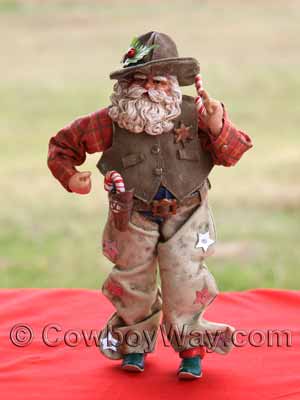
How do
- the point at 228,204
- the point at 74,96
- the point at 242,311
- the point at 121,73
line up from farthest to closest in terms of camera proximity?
the point at 74,96
the point at 228,204
the point at 242,311
the point at 121,73

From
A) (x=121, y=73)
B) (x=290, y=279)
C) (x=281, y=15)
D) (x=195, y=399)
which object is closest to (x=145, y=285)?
(x=195, y=399)

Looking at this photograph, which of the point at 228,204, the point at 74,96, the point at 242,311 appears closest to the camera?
the point at 242,311

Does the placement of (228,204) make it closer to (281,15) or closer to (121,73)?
(281,15)

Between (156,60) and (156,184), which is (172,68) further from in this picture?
(156,184)

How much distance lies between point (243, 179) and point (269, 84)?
51cm

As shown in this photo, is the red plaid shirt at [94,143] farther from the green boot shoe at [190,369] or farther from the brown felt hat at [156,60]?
the green boot shoe at [190,369]

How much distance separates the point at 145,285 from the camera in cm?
133

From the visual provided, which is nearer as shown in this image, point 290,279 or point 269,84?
point 290,279

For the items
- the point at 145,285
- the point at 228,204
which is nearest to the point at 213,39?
the point at 228,204

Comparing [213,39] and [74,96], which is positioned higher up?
[213,39]

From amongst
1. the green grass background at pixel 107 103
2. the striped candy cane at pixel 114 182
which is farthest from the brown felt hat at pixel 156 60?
the green grass background at pixel 107 103

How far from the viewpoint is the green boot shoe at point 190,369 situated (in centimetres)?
133

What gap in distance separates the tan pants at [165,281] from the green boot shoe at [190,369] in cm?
3

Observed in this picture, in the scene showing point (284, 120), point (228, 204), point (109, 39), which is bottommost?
→ point (228, 204)
